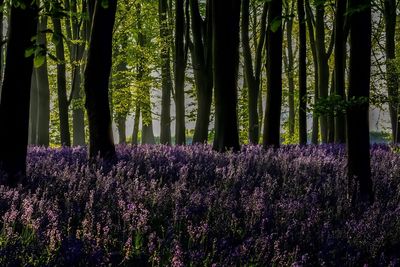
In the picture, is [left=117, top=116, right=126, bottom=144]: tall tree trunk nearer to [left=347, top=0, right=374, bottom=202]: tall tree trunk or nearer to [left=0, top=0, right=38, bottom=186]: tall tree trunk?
[left=0, top=0, right=38, bottom=186]: tall tree trunk

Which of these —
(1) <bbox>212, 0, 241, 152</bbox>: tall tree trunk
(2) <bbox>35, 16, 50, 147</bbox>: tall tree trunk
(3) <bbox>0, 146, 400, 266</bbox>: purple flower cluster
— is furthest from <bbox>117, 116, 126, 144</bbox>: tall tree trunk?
(3) <bbox>0, 146, 400, 266</bbox>: purple flower cluster

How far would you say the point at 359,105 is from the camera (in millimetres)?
6934

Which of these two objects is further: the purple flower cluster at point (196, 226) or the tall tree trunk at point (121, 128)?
the tall tree trunk at point (121, 128)

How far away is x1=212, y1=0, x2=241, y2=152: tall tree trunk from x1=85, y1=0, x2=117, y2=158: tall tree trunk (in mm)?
2710

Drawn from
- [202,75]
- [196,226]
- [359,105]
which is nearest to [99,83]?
[359,105]

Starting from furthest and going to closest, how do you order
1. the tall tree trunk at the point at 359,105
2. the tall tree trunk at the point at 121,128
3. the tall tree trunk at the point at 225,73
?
the tall tree trunk at the point at 121,128 < the tall tree trunk at the point at 225,73 < the tall tree trunk at the point at 359,105

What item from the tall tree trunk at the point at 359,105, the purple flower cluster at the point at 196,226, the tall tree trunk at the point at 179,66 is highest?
the tall tree trunk at the point at 179,66

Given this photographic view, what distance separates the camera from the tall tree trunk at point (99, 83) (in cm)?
1011

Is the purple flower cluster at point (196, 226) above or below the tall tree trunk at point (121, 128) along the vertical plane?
below

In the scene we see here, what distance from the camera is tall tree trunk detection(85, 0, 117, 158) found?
A: 10.1 m

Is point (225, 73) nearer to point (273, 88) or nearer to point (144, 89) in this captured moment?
point (273, 88)

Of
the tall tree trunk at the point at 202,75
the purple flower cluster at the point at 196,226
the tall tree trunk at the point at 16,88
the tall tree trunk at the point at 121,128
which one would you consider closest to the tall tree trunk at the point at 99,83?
the purple flower cluster at the point at 196,226

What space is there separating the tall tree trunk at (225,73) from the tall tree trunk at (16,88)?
5.07 meters

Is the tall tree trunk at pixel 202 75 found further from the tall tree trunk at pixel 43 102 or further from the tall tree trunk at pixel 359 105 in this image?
the tall tree trunk at pixel 359 105
